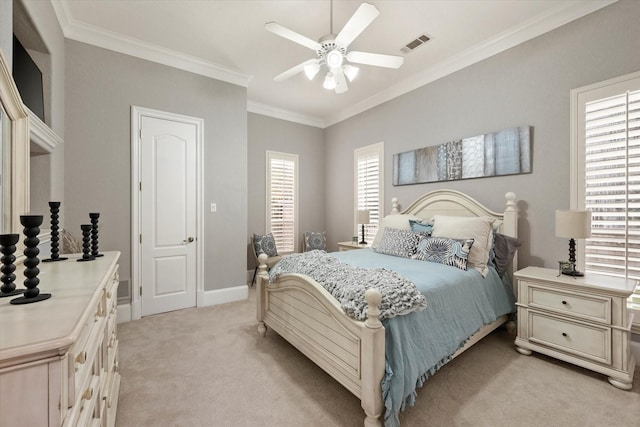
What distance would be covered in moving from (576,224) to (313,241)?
11.6 ft

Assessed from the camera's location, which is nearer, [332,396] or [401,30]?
[332,396]

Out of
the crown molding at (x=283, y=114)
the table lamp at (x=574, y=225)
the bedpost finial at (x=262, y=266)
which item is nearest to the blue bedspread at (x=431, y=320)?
the table lamp at (x=574, y=225)

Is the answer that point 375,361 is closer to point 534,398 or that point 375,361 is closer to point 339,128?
point 534,398

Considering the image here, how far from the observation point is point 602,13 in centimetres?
232

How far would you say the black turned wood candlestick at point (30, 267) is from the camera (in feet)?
2.94

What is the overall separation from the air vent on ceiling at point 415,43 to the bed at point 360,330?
1.76m

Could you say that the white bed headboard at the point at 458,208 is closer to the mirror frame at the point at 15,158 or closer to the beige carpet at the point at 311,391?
the beige carpet at the point at 311,391

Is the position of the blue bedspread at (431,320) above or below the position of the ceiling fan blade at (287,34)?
below

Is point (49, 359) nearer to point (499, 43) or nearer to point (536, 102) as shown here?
point (536, 102)

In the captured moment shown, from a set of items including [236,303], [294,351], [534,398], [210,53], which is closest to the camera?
[534,398]

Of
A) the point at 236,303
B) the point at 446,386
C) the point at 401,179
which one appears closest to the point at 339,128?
the point at 401,179

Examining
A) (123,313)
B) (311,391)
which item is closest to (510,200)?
(311,391)

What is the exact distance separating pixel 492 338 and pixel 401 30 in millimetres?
3128

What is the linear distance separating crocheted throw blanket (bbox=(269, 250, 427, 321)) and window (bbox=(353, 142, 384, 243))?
7.21ft
